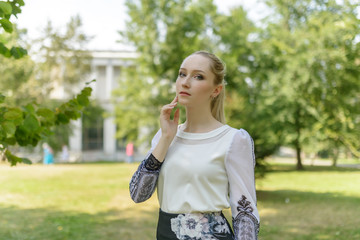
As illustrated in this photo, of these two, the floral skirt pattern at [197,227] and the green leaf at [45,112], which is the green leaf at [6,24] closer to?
the green leaf at [45,112]

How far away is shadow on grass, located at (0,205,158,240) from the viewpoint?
746 centimetres

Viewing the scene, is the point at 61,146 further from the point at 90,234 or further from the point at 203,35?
the point at 90,234

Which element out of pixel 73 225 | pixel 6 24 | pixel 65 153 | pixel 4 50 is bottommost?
pixel 65 153

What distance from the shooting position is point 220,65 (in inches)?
83.4

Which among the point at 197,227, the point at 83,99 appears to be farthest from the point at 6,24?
the point at 197,227

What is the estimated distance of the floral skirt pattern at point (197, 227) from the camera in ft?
6.33

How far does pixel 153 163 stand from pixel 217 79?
1.92 feet

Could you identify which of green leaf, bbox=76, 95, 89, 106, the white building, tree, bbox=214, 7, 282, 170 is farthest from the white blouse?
the white building

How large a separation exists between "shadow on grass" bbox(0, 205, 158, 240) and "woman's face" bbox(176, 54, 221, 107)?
581 centimetres

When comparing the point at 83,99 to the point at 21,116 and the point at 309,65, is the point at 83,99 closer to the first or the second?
the point at 21,116

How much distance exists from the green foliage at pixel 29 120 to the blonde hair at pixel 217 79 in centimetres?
141

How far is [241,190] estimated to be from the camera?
1.95m

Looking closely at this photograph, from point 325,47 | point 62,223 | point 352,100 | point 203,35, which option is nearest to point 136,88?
point 203,35

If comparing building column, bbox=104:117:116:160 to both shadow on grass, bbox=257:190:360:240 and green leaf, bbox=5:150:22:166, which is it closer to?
shadow on grass, bbox=257:190:360:240
